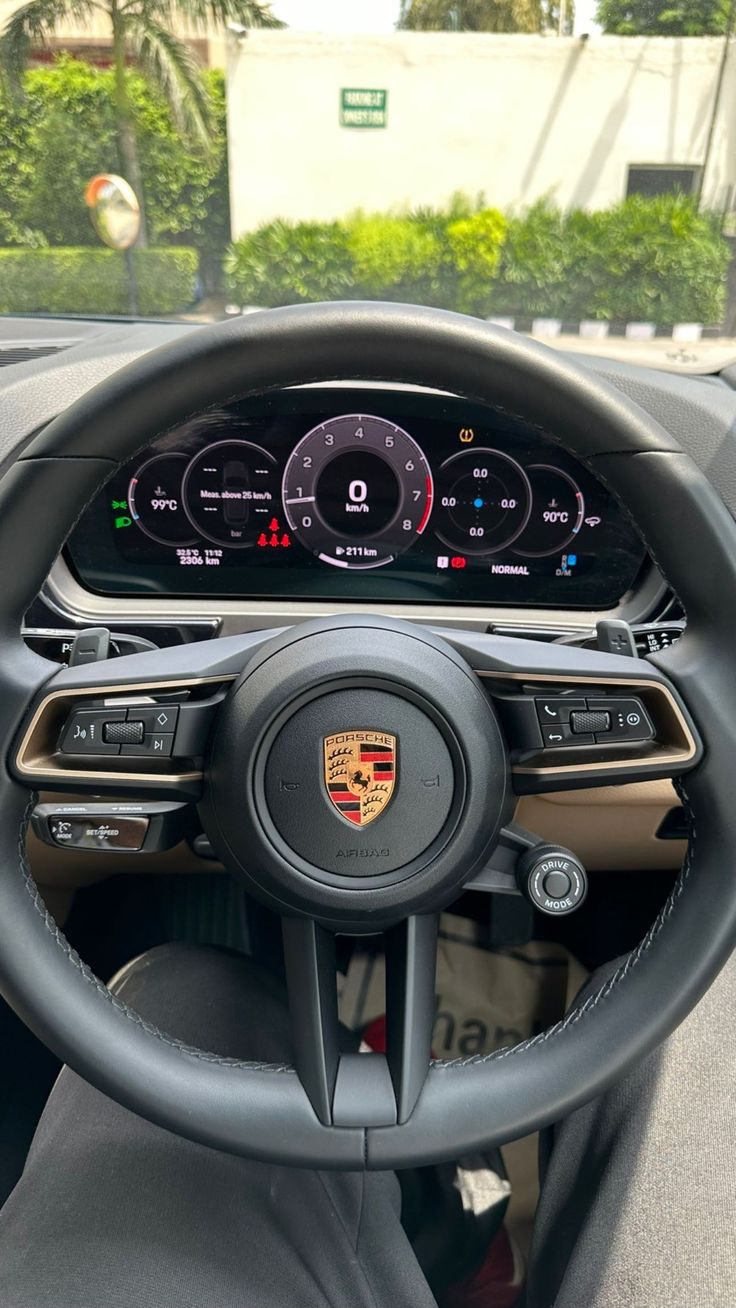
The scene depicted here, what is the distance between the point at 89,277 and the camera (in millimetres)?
1971

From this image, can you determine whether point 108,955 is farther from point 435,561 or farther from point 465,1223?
point 435,561

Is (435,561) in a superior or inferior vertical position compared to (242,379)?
inferior

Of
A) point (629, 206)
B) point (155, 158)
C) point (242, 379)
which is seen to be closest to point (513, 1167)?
point (242, 379)

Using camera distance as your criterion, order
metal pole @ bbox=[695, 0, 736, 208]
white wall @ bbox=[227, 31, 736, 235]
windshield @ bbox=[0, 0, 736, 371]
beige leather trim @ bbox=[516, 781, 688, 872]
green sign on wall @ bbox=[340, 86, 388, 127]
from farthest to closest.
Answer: green sign on wall @ bbox=[340, 86, 388, 127] → white wall @ bbox=[227, 31, 736, 235] → metal pole @ bbox=[695, 0, 736, 208] → windshield @ bbox=[0, 0, 736, 371] → beige leather trim @ bbox=[516, 781, 688, 872]

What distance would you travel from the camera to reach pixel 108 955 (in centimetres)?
200

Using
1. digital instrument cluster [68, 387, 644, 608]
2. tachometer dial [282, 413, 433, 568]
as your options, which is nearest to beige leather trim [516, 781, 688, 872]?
digital instrument cluster [68, 387, 644, 608]

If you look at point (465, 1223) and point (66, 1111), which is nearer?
point (66, 1111)

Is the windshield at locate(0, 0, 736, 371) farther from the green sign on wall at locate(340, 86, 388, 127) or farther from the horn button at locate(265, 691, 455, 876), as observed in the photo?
the horn button at locate(265, 691, 455, 876)

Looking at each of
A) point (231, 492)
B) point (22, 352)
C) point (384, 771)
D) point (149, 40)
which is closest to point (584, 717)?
point (384, 771)

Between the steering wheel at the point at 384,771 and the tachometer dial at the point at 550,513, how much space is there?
0.75 metres

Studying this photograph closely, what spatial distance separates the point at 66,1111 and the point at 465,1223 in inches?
28.2

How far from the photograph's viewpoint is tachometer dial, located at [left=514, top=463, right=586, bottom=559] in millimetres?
1658

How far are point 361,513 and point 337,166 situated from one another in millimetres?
1236

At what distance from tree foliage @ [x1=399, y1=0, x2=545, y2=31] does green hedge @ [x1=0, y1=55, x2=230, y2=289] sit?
0.41m
